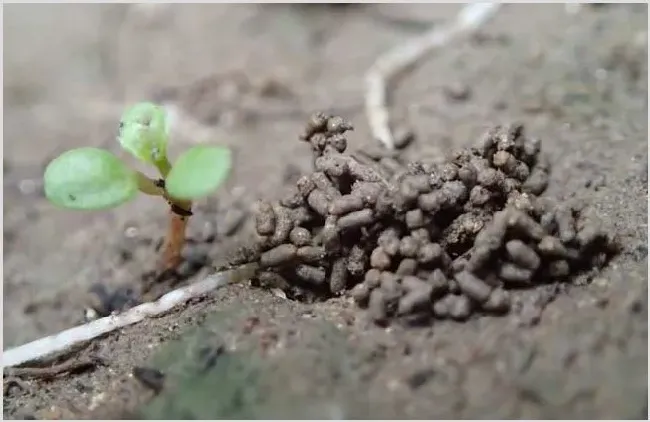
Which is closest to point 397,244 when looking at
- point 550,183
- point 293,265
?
point 293,265

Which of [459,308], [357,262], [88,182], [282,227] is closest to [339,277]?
[357,262]

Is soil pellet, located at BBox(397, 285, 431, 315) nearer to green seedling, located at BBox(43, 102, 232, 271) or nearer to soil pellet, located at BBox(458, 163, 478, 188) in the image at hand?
soil pellet, located at BBox(458, 163, 478, 188)

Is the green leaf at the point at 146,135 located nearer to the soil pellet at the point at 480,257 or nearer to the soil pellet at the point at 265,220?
the soil pellet at the point at 265,220

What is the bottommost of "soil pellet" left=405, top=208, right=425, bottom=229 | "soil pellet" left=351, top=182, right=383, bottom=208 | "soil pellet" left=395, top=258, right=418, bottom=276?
"soil pellet" left=395, top=258, right=418, bottom=276

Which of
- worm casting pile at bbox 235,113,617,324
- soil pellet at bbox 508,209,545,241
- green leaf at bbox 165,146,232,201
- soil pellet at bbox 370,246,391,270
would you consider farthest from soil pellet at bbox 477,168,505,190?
green leaf at bbox 165,146,232,201

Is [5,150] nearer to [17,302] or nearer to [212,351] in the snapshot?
[17,302]

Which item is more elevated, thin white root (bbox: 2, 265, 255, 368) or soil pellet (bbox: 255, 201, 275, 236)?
soil pellet (bbox: 255, 201, 275, 236)
